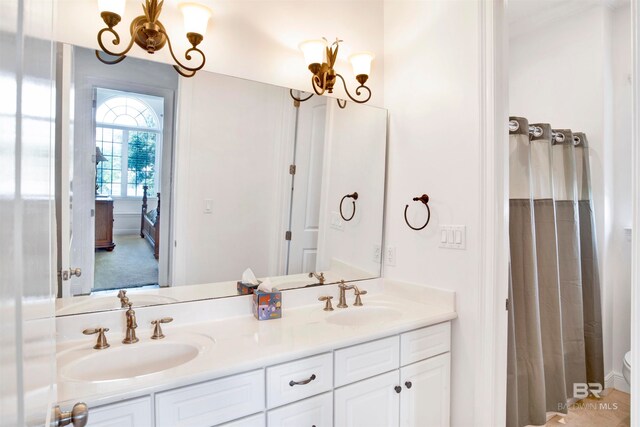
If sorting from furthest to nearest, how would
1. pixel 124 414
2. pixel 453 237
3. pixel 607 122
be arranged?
pixel 607 122 < pixel 453 237 < pixel 124 414

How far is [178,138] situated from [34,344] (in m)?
1.38

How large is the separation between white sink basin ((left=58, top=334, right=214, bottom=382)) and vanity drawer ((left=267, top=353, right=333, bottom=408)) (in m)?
0.27

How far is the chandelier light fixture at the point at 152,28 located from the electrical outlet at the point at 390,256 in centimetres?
137

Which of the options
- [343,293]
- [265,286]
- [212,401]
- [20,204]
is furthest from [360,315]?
[20,204]

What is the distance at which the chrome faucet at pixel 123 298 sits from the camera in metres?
1.42

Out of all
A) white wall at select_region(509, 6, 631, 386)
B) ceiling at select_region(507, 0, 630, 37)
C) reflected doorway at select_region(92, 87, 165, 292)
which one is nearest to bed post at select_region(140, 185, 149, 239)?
reflected doorway at select_region(92, 87, 165, 292)

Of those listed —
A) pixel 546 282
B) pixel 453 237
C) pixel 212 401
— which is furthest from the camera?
pixel 546 282

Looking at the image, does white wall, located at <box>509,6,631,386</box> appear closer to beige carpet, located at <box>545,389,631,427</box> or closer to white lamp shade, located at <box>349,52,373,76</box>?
beige carpet, located at <box>545,389,631,427</box>

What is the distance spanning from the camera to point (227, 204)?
1705 mm

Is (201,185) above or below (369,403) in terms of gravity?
above

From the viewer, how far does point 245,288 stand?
1.68 metres

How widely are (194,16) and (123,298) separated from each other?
118 cm

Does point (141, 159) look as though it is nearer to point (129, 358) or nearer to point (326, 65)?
point (129, 358)

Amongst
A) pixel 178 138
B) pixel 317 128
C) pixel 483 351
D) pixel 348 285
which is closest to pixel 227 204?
pixel 178 138
